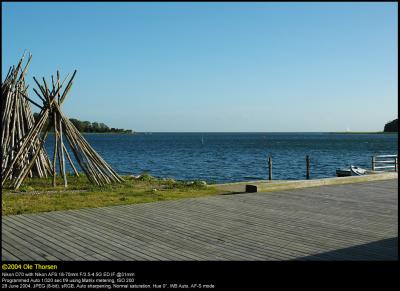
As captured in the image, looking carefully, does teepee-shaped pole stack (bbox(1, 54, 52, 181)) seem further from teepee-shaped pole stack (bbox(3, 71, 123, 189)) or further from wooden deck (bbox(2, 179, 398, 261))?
wooden deck (bbox(2, 179, 398, 261))

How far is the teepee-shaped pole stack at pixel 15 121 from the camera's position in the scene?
1406 centimetres

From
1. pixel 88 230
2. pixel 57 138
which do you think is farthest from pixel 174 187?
pixel 88 230

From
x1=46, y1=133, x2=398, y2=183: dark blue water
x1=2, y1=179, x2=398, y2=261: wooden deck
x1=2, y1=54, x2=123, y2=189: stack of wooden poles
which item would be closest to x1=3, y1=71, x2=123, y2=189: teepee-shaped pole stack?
x1=2, y1=54, x2=123, y2=189: stack of wooden poles

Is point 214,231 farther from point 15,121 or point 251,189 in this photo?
point 15,121

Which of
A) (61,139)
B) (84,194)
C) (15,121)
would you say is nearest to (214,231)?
(84,194)

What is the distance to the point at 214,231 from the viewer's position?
24.2 feet

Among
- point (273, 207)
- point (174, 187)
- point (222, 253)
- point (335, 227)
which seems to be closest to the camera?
point (222, 253)

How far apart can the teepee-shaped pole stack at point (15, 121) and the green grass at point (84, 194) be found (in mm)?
Result: 729

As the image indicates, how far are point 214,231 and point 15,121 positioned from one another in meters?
9.98

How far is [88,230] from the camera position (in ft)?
24.0

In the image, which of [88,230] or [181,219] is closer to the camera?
[88,230]

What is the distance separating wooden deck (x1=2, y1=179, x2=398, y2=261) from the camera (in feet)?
19.7
